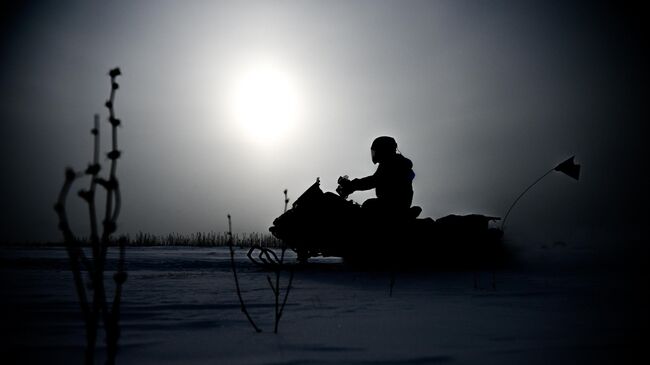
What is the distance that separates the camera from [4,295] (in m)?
3.53

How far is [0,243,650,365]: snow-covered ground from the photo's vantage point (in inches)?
68.7

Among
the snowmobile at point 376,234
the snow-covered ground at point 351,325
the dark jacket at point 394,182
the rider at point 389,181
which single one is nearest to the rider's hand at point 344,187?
the rider at point 389,181

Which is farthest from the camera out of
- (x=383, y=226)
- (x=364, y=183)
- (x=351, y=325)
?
(x=364, y=183)

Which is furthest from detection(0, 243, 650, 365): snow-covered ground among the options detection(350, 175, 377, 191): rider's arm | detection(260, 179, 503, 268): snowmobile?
detection(350, 175, 377, 191): rider's arm

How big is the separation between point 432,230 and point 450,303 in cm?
340

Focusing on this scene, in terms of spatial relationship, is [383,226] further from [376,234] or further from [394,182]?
[394,182]

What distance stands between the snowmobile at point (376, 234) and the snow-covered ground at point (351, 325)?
2185mm

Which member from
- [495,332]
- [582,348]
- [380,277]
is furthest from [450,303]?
[380,277]

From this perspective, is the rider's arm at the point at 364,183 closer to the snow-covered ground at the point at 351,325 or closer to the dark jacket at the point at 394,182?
the dark jacket at the point at 394,182

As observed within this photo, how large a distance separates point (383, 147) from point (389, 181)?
53 cm

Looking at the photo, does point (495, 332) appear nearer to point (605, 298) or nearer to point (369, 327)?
point (369, 327)

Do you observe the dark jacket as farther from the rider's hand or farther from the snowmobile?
the rider's hand

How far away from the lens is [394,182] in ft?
21.7

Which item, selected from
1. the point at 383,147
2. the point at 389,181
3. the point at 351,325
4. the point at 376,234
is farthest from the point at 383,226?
the point at 351,325
